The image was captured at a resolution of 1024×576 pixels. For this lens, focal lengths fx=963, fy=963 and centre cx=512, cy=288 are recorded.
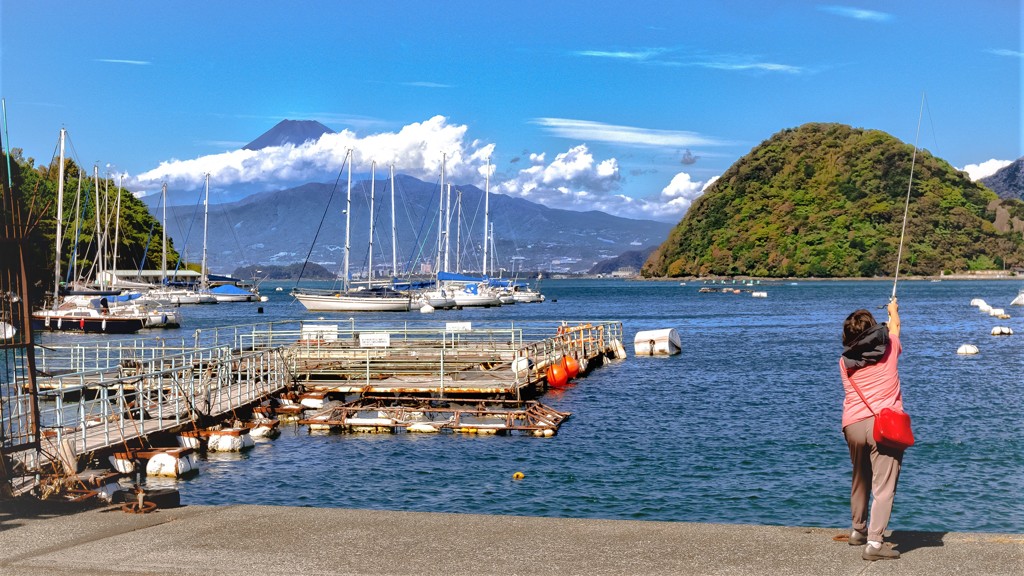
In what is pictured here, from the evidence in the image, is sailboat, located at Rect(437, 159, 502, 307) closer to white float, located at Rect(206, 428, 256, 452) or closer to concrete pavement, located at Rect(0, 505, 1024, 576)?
white float, located at Rect(206, 428, 256, 452)

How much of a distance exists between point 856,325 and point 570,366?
1274 inches

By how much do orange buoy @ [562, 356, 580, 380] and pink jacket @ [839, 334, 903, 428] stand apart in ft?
103

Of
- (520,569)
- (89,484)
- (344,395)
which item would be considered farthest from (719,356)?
(520,569)

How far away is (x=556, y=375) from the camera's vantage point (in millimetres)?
39562

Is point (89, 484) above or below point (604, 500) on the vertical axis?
above

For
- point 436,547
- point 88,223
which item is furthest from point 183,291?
point 436,547

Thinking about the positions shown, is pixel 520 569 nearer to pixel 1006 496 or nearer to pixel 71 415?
pixel 1006 496

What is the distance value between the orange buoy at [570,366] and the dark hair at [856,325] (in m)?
31.4

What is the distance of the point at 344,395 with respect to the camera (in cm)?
3453

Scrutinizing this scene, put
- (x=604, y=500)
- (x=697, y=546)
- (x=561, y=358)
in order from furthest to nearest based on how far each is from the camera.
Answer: (x=561, y=358), (x=604, y=500), (x=697, y=546)

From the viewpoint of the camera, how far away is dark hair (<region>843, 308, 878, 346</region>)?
9.05 meters

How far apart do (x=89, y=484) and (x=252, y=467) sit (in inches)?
307

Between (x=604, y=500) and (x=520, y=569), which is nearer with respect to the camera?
(x=520, y=569)

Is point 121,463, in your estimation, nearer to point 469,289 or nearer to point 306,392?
point 306,392
